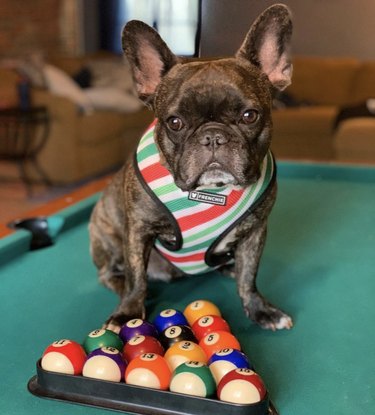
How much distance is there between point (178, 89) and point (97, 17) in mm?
7234

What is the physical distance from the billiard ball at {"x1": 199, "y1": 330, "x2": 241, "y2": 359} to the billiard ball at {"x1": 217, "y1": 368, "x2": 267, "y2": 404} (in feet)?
0.51

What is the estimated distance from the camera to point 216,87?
1413mm

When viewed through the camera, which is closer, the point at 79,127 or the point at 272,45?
the point at 272,45

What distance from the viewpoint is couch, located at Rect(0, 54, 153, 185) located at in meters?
5.23

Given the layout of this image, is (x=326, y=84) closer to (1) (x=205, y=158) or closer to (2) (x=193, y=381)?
(1) (x=205, y=158)

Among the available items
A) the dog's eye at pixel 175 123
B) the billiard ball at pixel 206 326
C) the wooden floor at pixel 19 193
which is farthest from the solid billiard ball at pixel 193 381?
the wooden floor at pixel 19 193

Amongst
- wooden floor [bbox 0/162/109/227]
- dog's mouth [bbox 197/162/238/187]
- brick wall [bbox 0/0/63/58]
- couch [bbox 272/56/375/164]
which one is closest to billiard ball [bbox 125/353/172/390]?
dog's mouth [bbox 197/162/238/187]

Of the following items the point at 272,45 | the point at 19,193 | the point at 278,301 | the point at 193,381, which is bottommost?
the point at 19,193

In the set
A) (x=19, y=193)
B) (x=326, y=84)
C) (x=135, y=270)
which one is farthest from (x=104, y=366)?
Answer: (x=326, y=84)

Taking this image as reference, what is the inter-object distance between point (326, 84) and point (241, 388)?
550 centimetres

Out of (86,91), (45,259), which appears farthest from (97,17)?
(45,259)

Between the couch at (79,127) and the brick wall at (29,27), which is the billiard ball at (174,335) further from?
the brick wall at (29,27)

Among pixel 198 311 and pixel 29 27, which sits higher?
pixel 198 311

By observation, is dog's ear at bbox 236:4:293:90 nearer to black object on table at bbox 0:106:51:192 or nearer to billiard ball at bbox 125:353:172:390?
billiard ball at bbox 125:353:172:390
